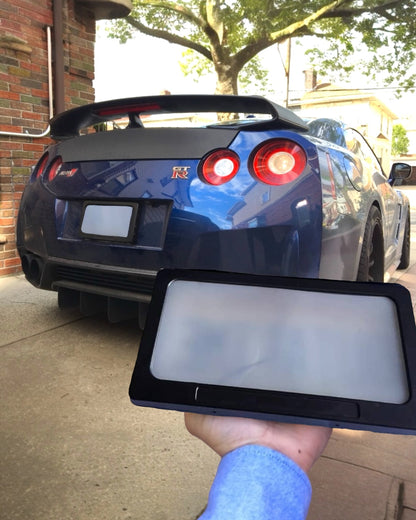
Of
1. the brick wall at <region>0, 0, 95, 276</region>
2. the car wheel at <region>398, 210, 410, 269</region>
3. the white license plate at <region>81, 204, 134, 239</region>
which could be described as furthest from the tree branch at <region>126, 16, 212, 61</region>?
the white license plate at <region>81, 204, 134, 239</region>

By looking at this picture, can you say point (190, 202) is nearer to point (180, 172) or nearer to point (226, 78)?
point (180, 172)

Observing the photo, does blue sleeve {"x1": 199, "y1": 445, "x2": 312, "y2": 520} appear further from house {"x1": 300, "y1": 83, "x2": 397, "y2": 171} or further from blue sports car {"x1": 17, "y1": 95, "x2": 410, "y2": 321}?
house {"x1": 300, "y1": 83, "x2": 397, "y2": 171}

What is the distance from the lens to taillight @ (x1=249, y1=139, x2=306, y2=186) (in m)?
2.23

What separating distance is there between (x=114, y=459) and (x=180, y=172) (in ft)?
4.33

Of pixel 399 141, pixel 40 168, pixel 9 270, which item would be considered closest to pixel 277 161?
pixel 40 168

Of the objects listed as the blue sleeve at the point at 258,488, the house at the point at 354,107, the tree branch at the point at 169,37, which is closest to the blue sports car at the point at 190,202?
the blue sleeve at the point at 258,488

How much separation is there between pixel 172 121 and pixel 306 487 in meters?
38.1

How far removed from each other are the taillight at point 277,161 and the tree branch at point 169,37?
14.4 m

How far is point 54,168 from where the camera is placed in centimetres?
288

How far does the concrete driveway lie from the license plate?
2.36 ft

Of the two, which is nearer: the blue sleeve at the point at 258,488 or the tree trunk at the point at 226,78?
the blue sleeve at the point at 258,488

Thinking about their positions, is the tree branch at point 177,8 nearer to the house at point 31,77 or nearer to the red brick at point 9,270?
the house at point 31,77

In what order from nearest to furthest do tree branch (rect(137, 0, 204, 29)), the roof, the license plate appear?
1. the license plate
2. tree branch (rect(137, 0, 204, 29))
3. the roof

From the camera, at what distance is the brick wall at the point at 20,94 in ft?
15.5
